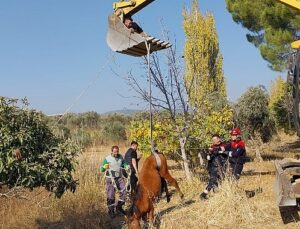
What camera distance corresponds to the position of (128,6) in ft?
26.9

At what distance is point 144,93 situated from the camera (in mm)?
12078

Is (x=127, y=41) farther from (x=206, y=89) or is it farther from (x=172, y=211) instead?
(x=206, y=89)

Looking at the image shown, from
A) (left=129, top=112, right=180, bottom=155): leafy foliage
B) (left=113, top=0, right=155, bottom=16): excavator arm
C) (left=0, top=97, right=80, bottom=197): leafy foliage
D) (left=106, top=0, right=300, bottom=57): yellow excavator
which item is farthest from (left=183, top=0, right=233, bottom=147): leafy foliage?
(left=0, top=97, right=80, bottom=197): leafy foliage

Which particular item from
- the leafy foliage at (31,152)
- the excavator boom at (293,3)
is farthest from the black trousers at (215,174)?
the leafy foliage at (31,152)

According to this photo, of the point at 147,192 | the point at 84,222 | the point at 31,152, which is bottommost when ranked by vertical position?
the point at 84,222

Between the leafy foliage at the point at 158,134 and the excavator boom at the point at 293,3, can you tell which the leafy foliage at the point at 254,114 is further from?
the excavator boom at the point at 293,3

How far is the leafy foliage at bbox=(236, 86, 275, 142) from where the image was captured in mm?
17812

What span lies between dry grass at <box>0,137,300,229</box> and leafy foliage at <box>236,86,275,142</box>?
654 centimetres

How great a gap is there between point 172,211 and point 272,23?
912cm

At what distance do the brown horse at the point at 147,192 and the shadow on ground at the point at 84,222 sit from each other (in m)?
1.08

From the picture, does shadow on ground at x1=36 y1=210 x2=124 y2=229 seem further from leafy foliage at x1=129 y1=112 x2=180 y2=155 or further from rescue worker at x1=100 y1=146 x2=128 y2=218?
leafy foliage at x1=129 y1=112 x2=180 y2=155

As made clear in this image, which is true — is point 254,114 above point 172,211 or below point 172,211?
above

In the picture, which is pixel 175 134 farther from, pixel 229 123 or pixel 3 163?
pixel 3 163

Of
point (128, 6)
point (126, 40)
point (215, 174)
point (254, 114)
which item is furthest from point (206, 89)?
point (126, 40)
